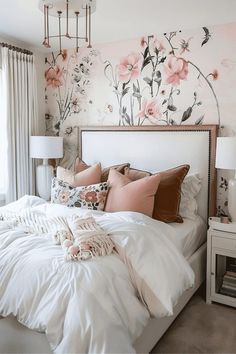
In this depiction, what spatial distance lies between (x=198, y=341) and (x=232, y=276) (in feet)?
2.33

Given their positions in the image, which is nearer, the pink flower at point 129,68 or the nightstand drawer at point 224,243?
the nightstand drawer at point 224,243

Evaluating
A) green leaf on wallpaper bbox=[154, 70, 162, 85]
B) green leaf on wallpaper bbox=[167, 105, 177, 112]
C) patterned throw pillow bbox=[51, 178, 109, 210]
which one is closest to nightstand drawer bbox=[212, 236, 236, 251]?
patterned throw pillow bbox=[51, 178, 109, 210]

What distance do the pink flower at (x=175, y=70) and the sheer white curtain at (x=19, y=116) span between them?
156cm

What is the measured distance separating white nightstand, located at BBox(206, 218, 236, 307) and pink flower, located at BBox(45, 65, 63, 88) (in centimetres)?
244

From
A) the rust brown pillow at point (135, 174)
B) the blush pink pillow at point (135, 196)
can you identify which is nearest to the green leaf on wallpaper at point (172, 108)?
the rust brown pillow at point (135, 174)

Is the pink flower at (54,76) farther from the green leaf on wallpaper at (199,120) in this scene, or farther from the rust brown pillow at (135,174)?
the green leaf on wallpaper at (199,120)

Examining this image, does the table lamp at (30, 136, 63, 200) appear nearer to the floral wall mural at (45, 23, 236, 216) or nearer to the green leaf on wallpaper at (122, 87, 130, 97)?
the floral wall mural at (45, 23, 236, 216)

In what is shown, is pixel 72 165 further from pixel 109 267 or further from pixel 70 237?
pixel 109 267

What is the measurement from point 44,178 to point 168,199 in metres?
1.54

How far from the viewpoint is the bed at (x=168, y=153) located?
8.70 ft

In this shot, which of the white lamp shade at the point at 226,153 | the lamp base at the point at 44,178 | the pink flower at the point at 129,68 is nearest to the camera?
the white lamp shade at the point at 226,153

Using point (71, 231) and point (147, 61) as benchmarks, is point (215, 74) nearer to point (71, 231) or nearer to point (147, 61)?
point (147, 61)

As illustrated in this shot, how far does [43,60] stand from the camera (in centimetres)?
388

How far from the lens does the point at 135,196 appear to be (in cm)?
253
